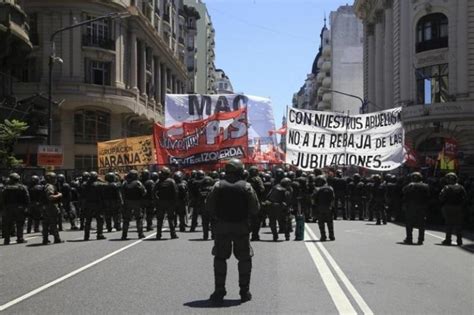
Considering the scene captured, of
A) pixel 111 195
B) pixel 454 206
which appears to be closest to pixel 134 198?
pixel 111 195

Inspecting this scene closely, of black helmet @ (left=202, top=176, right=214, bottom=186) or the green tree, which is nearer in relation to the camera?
black helmet @ (left=202, top=176, right=214, bottom=186)

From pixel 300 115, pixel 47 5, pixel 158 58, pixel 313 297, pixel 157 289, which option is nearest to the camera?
pixel 313 297

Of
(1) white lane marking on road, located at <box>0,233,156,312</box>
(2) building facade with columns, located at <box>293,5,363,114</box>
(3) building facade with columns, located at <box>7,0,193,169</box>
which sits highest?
(2) building facade with columns, located at <box>293,5,363,114</box>

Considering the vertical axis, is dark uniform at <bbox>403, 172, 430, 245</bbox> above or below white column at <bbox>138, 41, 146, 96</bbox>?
below

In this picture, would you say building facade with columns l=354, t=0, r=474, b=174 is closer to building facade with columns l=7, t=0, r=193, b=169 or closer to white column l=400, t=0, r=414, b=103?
white column l=400, t=0, r=414, b=103

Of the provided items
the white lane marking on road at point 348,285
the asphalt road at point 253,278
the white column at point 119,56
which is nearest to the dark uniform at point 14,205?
the asphalt road at point 253,278

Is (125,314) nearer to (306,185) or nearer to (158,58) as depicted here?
(306,185)

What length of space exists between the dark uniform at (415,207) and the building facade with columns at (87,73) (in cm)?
2891

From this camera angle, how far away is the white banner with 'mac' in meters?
22.5

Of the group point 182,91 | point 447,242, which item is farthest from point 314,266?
point 182,91

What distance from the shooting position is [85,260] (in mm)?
12859

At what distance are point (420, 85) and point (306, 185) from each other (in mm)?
26087

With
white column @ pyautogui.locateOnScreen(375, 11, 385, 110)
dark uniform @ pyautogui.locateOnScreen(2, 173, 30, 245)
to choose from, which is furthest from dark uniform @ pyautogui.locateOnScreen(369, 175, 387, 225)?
white column @ pyautogui.locateOnScreen(375, 11, 385, 110)

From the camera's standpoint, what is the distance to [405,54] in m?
46.2
